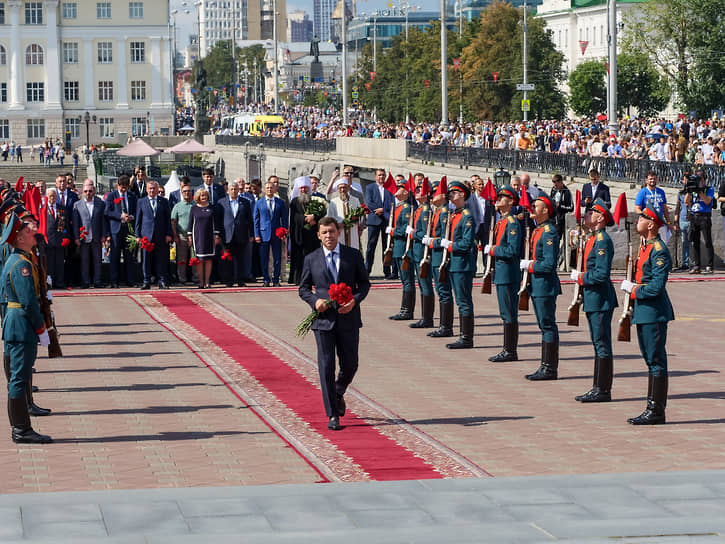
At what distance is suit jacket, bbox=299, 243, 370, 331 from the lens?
11.7 metres

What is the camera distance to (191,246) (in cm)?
2383

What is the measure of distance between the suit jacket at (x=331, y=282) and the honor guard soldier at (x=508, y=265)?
356 cm

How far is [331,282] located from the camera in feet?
38.6

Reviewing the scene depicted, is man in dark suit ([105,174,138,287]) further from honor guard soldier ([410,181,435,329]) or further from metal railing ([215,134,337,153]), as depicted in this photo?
metal railing ([215,134,337,153])

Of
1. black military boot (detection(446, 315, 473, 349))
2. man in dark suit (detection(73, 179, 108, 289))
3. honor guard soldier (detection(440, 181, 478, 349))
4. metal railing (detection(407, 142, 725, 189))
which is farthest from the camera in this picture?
metal railing (detection(407, 142, 725, 189))

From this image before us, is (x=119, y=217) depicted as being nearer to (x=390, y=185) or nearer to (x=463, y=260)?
(x=390, y=185)

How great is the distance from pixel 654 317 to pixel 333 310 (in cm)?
269

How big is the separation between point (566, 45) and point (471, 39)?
49023mm

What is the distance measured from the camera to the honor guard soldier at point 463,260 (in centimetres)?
1636

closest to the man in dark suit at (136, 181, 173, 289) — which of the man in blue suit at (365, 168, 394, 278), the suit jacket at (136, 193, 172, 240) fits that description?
the suit jacket at (136, 193, 172, 240)

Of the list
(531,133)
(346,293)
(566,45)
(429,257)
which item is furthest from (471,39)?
(346,293)

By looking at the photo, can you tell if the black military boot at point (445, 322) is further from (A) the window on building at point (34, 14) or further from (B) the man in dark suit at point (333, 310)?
(A) the window on building at point (34, 14)

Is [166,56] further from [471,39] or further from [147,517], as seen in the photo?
[147,517]

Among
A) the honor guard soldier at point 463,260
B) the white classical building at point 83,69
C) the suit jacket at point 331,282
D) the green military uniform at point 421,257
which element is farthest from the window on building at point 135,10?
the suit jacket at point 331,282
